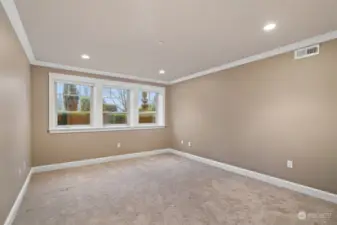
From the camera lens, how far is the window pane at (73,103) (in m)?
4.51

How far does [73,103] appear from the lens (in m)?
4.71

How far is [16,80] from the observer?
2594 mm

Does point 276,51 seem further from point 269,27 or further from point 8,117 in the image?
point 8,117

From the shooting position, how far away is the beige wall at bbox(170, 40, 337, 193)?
278 cm

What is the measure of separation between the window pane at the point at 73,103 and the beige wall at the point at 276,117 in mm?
3008

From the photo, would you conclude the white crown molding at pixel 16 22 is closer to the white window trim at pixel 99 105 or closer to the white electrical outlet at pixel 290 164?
the white window trim at pixel 99 105

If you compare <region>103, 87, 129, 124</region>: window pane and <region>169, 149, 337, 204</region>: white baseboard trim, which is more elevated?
<region>103, 87, 129, 124</region>: window pane

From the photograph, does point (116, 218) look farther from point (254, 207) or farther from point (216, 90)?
point (216, 90)

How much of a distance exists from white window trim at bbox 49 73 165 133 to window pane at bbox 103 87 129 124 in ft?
0.44

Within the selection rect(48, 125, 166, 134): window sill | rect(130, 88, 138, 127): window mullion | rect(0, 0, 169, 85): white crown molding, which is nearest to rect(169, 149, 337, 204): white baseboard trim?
rect(48, 125, 166, 134): window sill

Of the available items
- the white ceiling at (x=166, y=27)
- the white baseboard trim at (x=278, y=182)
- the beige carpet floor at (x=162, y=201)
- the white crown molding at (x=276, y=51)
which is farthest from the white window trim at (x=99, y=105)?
the white baseboard trim at (x=278, y=182)

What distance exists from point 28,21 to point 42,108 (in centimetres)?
234

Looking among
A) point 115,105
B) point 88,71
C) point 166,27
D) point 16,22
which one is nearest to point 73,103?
point 88,71

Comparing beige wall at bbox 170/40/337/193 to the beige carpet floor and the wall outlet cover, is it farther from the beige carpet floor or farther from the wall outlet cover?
the beige carpet floor
